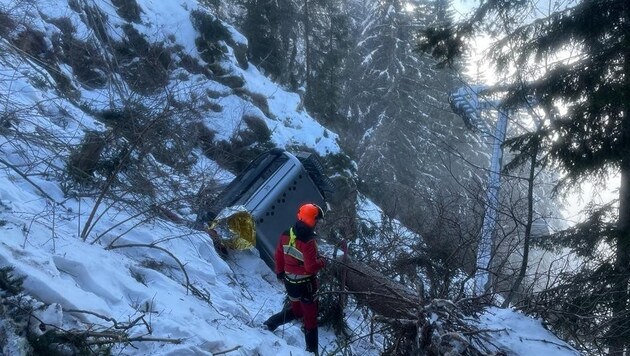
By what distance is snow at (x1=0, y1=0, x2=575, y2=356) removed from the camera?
15.9 ft

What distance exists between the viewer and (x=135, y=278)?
246 inches

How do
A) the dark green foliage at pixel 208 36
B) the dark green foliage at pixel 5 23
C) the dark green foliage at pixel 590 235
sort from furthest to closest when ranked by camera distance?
the dark green foliage at pixel 208 36 → the dark green foliage at pixel 590 235 → the dark green foliage at pixel 5 23

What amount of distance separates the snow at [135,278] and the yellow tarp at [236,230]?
26cm

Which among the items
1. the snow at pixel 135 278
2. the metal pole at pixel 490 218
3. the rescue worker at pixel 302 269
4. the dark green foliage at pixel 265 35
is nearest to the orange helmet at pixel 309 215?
the rescue worker at pixel 302 269

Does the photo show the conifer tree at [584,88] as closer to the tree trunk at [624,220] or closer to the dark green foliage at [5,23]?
the tree trunk at [624,220]

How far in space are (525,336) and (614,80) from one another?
4.24m

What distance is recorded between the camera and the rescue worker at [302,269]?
21.1 ft

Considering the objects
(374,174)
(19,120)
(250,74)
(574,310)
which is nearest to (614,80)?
(574,310)

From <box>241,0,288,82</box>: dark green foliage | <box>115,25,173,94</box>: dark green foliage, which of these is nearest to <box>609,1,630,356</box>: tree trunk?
<box>115,25,173,94</box>: dark green foliage

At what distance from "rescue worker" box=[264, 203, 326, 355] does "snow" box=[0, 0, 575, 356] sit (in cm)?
20

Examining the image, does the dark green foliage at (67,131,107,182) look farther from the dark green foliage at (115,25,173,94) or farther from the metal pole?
the metal pole

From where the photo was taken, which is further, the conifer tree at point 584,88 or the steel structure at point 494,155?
the steel structure at point 494,155

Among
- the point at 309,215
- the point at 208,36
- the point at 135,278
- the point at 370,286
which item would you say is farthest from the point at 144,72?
the point at 208,36

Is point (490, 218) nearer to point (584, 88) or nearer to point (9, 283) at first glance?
point (584, 88)
